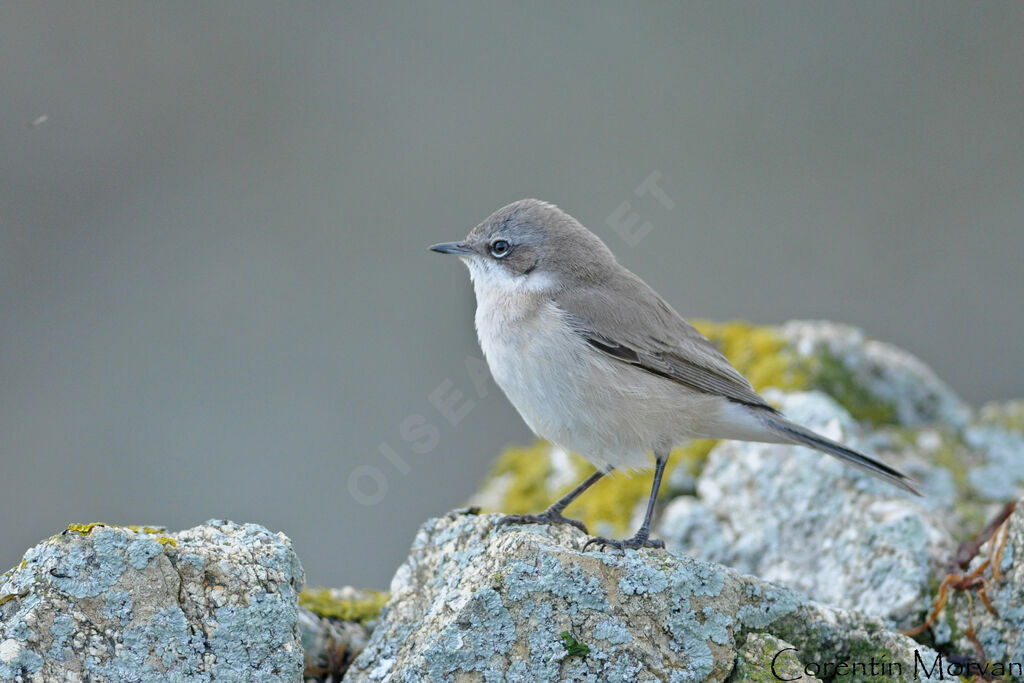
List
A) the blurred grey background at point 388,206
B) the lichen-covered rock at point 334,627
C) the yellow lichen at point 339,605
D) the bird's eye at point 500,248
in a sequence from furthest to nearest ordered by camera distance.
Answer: the blurred grey background at point 388,206 → the bird's eye at point 500,248 → the yellow lichen at point 339,605 → the lichen-covered rock at point 334,627

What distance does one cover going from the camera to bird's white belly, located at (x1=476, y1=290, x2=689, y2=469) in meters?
5.23

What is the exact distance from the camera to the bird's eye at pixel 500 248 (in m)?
6.05

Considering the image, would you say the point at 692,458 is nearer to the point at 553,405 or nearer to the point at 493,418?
the point at 553,405

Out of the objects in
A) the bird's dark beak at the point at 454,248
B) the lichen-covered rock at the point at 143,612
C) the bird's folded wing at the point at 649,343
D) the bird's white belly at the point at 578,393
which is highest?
the bird's dark beak at the point at 454,248

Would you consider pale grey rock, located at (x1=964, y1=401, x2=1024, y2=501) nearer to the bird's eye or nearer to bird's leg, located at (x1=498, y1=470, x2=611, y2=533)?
bird's leg, located at (x1=498, y1=470, x2=611, y2=533)

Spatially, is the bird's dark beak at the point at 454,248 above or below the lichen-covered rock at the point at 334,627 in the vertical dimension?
above

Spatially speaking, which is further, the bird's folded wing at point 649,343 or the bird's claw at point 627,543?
the bird's folded wing at point 649,343

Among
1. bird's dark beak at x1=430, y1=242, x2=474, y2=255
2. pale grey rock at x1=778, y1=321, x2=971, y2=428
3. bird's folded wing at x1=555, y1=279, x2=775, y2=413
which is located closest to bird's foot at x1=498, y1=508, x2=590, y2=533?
bird's folded wing at x1=555, y1=279, x2=775, y2=413

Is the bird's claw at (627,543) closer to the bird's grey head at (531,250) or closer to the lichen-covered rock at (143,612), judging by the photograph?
the lichen-covered rock at (143,612)

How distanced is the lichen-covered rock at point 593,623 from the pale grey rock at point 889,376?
3.14 meters

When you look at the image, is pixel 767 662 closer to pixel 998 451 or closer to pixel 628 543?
pixel 628 543

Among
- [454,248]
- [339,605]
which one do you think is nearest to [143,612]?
[339,605]

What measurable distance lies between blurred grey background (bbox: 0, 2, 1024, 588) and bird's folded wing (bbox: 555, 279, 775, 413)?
3787mm

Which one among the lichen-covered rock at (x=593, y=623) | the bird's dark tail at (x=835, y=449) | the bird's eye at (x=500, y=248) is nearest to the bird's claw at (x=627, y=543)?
the lichen-covered rock at (x=593, y=623)
